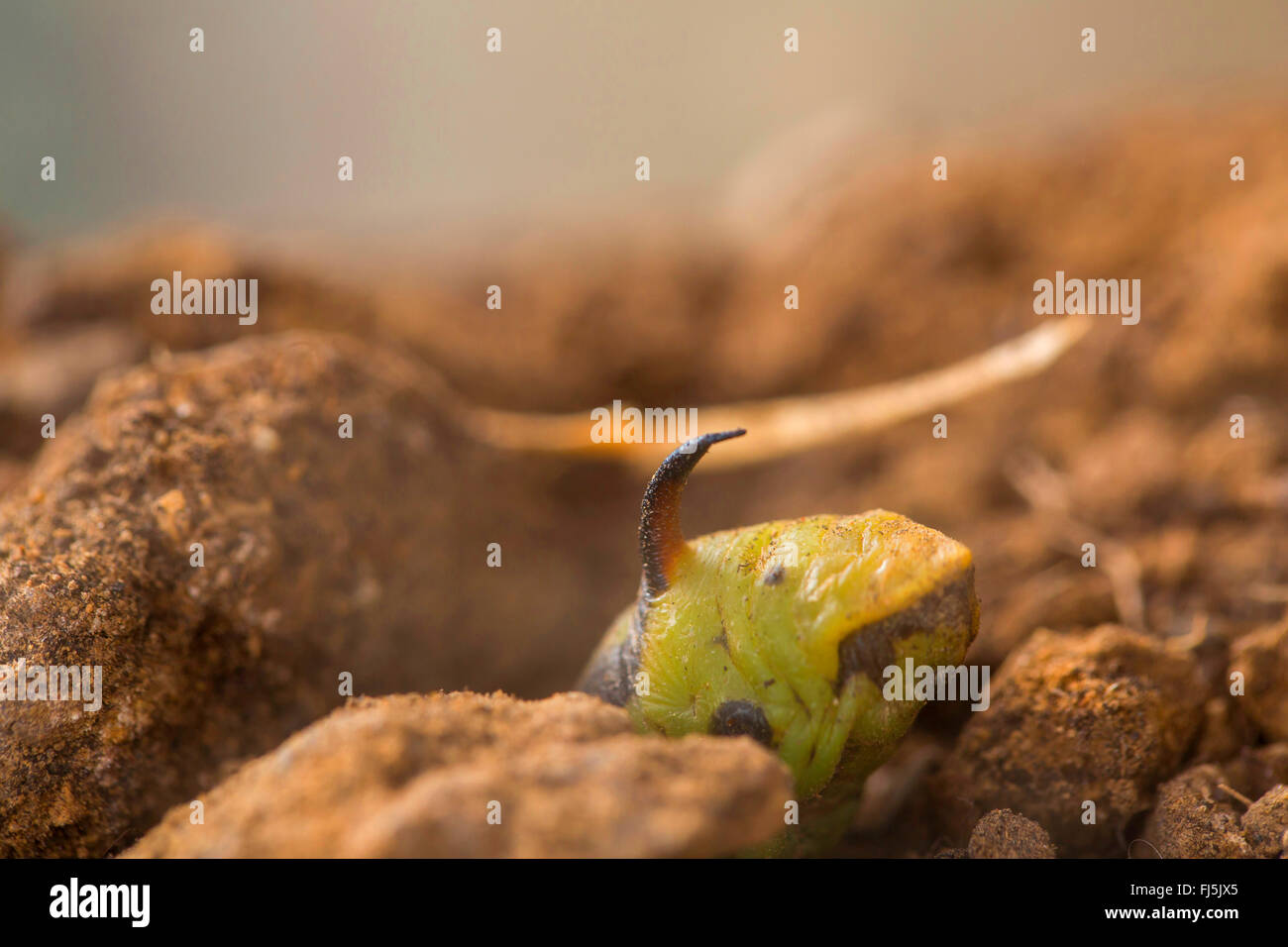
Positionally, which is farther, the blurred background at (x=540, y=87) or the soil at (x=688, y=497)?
the blurred background at (x=540, y=87)

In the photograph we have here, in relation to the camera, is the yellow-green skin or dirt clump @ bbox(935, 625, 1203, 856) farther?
dirt clump @ bbox(935, 625, 1203, 856)

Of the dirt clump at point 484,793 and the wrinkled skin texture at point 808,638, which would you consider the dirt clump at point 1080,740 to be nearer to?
the wrinkled skin texture at point 808,638

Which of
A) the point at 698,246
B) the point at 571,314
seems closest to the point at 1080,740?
the point at 571,314

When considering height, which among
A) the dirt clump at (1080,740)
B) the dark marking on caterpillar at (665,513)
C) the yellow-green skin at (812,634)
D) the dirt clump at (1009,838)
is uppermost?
the dark marking on caterpillar at (665,513)

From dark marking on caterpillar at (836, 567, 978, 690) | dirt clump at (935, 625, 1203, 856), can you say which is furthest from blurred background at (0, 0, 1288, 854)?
dark marking on caterpillar at (836, 567, 978, 690)

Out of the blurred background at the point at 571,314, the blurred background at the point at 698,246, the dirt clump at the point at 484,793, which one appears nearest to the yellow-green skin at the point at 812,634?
the dirt clump at the point at 484,793

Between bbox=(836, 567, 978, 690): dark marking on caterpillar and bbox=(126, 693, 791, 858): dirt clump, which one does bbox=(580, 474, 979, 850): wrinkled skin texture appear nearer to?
bbox=(836, 567, 978, 690): dark marking on caterpillar
